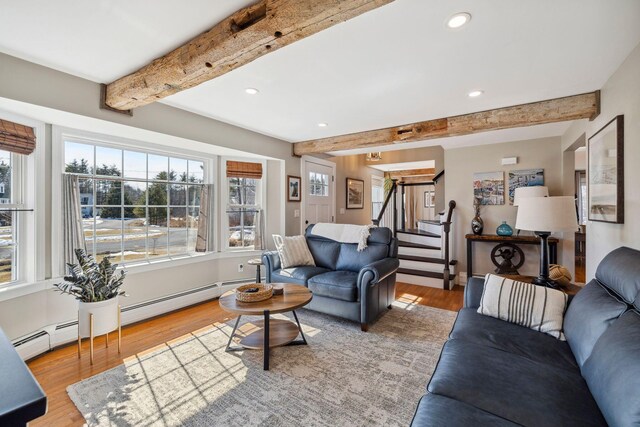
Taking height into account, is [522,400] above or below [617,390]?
below

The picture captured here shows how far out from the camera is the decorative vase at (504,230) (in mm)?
4156

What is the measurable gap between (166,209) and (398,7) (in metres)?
3.33

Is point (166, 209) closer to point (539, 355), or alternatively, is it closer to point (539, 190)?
point (539, 355)

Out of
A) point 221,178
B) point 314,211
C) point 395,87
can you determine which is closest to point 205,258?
point 221,178

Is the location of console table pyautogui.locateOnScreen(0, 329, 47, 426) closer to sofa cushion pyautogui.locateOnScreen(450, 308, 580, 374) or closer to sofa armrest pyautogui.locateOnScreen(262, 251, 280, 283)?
sofa cushion pyautogui.locateOnScreen(450, 308, 580, 374)

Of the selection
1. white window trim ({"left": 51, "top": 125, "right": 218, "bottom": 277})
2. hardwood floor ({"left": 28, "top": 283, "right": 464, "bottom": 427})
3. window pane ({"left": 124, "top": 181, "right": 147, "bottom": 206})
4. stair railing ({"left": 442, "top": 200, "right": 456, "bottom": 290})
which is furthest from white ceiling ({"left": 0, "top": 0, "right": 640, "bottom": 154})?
hardwood floor ({"left": 28, "top": 283, "right": 464, "bottom": 427})

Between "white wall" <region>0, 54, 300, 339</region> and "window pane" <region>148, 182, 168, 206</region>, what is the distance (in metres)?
0.74

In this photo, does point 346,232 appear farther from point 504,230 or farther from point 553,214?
point 504,230

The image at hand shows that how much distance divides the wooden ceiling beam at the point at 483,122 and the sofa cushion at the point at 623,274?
1.63 m

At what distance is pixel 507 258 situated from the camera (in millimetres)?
4250

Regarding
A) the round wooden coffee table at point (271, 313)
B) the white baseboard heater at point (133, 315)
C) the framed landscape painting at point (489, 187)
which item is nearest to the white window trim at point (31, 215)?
the white baseboard heater at point (133, 315)

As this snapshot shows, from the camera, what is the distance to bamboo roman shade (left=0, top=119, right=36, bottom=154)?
2238 mm

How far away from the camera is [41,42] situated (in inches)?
71.9

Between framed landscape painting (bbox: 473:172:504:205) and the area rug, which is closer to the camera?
the area rug
